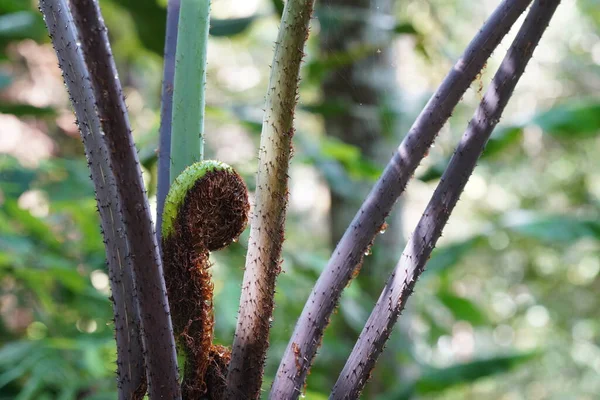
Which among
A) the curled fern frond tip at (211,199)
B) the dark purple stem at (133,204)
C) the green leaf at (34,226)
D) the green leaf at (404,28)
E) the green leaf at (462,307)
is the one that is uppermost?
the green leaf at (404,28)

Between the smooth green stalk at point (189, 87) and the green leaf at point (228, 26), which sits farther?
the green leaf at point (228, 26)

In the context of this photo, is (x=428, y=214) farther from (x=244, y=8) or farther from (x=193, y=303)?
(x=244, y=8)

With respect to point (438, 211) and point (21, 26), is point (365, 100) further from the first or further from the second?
point (438, 211)

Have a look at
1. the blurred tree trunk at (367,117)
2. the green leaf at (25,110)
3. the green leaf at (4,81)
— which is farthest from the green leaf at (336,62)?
the green leaf at (4,81)

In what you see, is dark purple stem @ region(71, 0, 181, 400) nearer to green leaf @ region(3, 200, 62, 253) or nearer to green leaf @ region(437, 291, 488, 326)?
green leaf @ region(3, 200, 62, 253)

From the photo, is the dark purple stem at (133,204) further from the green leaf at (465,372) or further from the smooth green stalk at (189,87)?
the green leaf at (465,372)

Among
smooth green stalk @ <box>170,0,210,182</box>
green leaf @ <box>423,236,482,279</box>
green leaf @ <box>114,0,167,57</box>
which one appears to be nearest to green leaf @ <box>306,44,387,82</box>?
green leaf @ <box>114,0,167,57</box>

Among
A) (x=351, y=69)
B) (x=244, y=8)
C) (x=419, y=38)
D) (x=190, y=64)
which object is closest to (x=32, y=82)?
(x=244, y=8)
